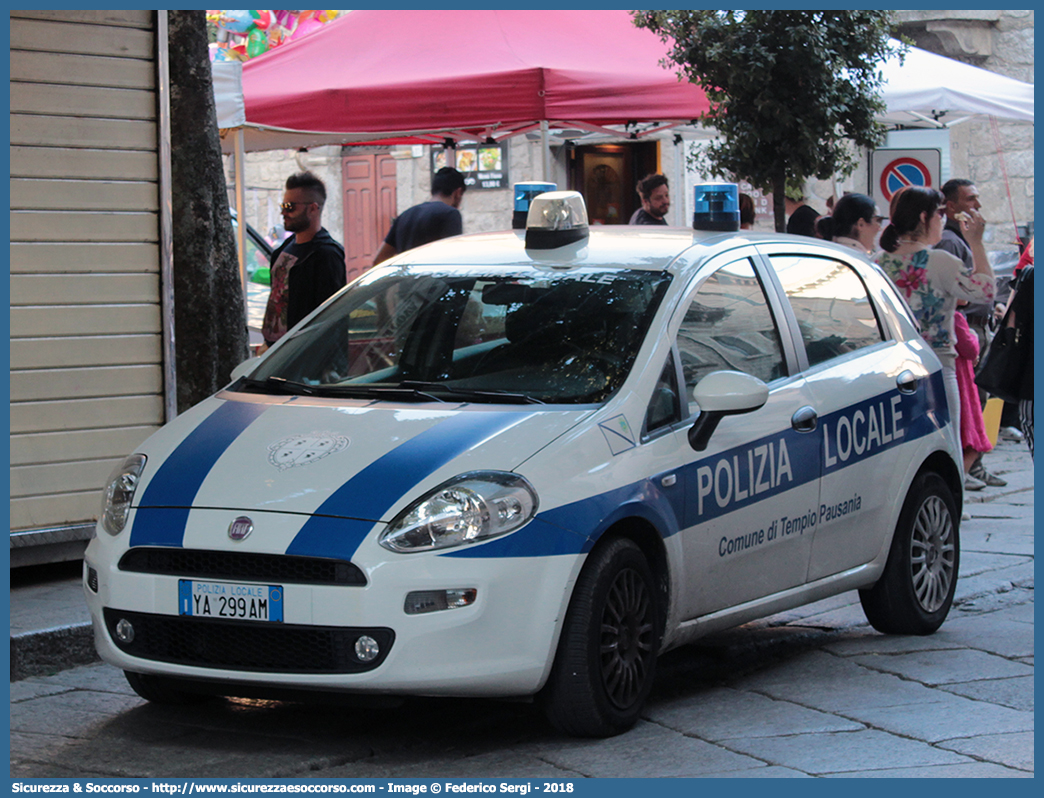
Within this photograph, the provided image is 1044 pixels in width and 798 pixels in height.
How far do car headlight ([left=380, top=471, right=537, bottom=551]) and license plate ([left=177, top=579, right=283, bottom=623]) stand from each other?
1.17 feet

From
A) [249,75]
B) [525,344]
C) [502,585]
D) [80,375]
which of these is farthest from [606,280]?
[249,75]

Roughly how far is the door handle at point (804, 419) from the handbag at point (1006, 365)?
4.48 feet

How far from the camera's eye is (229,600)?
4.15 m

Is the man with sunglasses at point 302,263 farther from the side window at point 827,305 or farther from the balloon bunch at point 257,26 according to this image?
the balloon bunch at point 257,26

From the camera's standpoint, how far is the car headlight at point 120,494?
14.7ft

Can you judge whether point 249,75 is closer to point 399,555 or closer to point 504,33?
point 504,33

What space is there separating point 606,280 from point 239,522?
1630 millimetres

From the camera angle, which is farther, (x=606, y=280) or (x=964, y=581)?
(x=964, y=581)

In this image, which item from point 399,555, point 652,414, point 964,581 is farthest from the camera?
point 964,581

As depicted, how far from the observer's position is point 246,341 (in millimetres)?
7633

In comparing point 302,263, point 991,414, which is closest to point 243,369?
point 302,263

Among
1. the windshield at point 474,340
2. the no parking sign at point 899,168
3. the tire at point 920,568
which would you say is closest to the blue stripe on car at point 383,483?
the windshield at point 474,340

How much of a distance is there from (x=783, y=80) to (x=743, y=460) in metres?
5.47

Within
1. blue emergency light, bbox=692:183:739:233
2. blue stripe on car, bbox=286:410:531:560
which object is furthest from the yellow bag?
blue stripe on car, bbox=286:410:531:560
